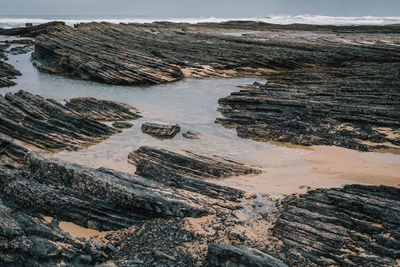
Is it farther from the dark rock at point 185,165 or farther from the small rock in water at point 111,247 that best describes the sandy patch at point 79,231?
the dark rock at point 185,165

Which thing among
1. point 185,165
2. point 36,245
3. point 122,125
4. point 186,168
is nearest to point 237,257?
A: point 36,245

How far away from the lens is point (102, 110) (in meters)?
20.2

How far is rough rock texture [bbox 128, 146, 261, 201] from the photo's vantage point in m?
10.6

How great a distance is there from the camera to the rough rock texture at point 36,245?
6.79 metres

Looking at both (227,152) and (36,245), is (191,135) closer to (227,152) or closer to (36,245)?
(227,152)

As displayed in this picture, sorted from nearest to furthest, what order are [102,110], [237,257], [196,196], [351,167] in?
1. [237,257]
2. [196,196]
3. [351,167]
4. [102,110]

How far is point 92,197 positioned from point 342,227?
7.14 m

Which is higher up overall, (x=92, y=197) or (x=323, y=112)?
(x=323, y=112)

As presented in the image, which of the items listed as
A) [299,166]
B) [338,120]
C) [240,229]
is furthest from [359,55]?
[240,229]

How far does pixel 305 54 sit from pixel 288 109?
68.0 ft

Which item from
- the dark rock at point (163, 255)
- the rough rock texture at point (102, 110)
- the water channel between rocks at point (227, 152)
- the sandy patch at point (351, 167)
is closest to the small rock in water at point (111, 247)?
the dark rock at point (163, 255)

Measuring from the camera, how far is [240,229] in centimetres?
860

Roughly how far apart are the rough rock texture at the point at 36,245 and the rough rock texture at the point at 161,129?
967 cm

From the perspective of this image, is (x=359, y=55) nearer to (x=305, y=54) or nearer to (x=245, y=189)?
(x=305, y=54)
